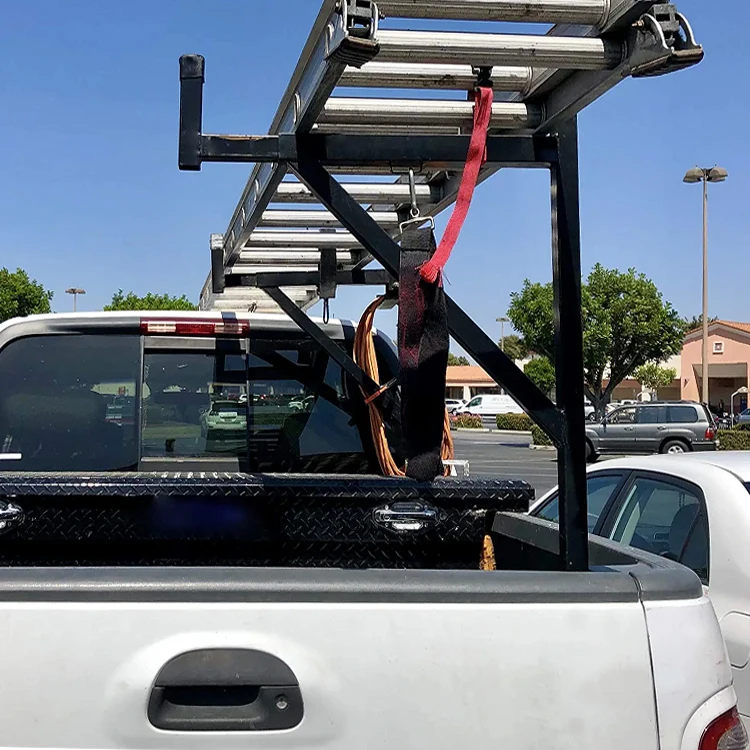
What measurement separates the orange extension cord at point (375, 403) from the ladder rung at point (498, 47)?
1.49m

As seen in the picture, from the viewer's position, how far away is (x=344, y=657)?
76.6 inches

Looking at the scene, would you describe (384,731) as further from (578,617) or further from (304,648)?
(578,617)

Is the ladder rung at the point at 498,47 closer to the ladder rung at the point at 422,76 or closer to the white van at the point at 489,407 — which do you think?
the ladder rung at the point at 422,76

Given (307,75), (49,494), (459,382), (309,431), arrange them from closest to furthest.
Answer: (307,75), (49,494), (309,431), (459,382)

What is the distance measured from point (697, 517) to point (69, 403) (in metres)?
2.83

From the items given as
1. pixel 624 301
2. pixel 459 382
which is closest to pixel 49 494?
pixel 624 301

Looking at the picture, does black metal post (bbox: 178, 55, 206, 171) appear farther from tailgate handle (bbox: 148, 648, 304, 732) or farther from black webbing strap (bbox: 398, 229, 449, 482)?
tailgate handle (bbox: 148, 648, 304, 732)

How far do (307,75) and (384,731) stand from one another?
67.4 inches

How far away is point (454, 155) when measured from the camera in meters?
2.65

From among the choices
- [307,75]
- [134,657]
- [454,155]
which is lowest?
[134,657]

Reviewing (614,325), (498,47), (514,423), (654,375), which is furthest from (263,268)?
(654,375)

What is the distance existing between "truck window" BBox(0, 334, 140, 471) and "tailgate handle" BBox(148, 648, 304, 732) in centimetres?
184

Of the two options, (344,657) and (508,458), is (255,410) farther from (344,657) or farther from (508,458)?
(508,458)

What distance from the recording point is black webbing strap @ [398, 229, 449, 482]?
243 cm
